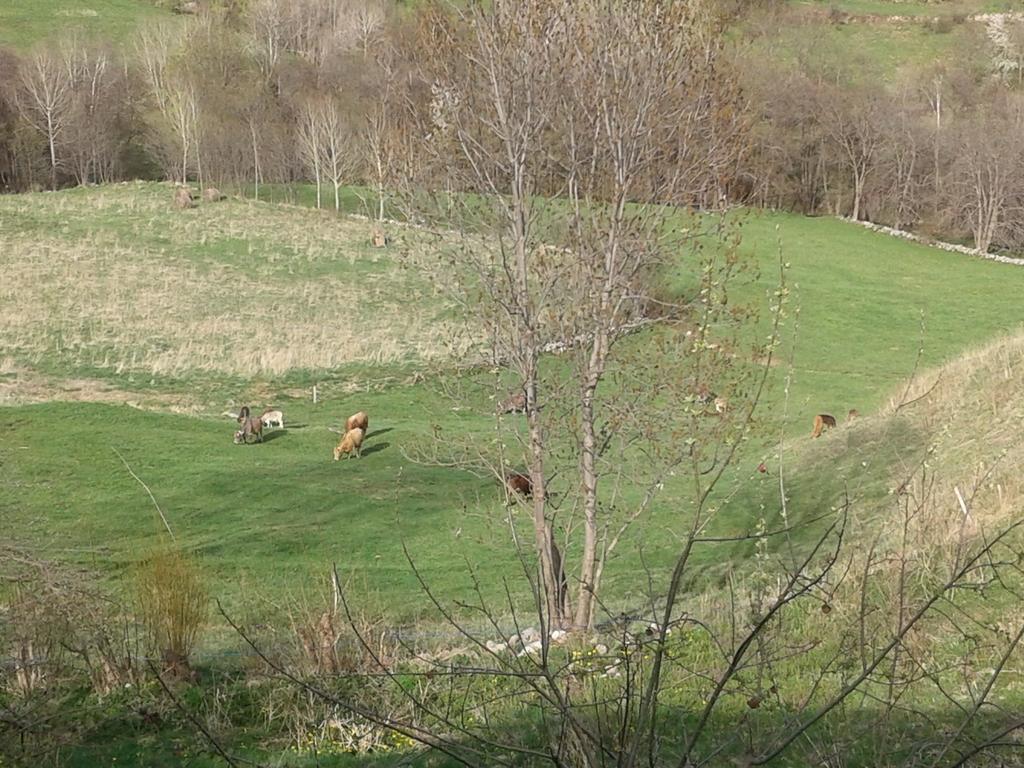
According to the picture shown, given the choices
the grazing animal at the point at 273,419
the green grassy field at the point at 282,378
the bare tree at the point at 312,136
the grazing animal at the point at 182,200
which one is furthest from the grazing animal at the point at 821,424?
the grazing animal at the point at 182,200

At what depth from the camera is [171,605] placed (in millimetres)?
7555

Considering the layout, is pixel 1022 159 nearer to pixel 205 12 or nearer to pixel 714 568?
pixel 714 568

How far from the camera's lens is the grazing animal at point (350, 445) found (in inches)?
747

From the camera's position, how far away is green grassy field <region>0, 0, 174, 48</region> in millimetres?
69625

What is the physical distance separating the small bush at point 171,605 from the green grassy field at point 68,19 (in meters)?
68.9

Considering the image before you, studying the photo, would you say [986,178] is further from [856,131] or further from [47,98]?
[47,98]

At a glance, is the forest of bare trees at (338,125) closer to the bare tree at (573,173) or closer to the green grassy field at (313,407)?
the green grassy field at (313,407)

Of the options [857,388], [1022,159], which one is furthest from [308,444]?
[1022,159]

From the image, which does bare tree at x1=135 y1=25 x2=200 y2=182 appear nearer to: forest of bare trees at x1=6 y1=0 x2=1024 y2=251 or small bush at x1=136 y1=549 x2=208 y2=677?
forest of bare trees at x1=6 y1=0 x2=1024 y2=251

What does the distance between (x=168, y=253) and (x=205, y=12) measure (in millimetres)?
47017

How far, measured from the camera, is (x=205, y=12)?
3095 inches

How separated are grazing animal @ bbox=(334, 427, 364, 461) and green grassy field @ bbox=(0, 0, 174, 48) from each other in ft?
194

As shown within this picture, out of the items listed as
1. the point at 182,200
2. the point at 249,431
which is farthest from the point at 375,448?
the point at 182,200

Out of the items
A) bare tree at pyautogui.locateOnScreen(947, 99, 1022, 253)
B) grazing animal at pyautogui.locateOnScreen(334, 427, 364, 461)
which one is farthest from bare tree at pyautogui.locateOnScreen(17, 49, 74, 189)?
bare tree at pyautogui.locateOnScreen(947, 99, 1022, 253)
